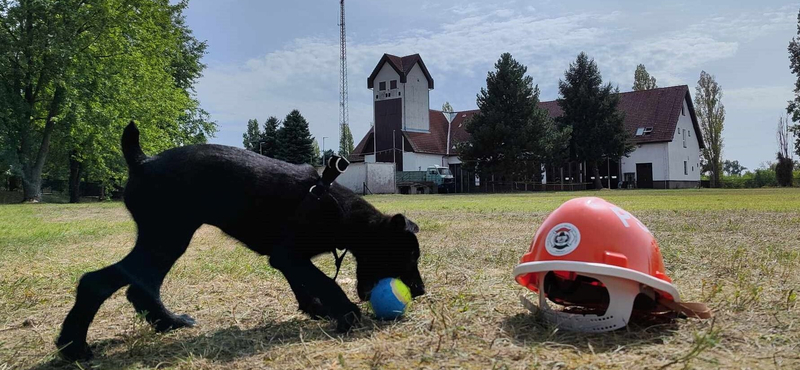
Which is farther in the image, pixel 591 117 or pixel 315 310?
pixel 591 117

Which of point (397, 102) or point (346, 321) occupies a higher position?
Result: point (397, 102)

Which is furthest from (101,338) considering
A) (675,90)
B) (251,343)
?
(675,90)

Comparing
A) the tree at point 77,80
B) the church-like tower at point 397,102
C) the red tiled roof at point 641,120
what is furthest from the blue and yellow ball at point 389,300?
the church-like tower at point 397,102

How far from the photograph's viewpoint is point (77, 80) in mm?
29828

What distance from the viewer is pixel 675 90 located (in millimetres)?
49969

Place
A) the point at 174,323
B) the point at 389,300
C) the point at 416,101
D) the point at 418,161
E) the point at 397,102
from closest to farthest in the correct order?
the point at 389,300, the point at 174,323, the point at 418,161, the point at 397,102, the point at 416,101

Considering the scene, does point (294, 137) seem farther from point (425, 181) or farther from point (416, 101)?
point (425, 181)

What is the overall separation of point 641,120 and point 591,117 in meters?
8.84

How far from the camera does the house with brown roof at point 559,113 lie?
47969 mm

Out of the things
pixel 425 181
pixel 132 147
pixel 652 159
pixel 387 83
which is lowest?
pixel 132 147

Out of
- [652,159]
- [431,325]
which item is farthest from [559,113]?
[431,325]

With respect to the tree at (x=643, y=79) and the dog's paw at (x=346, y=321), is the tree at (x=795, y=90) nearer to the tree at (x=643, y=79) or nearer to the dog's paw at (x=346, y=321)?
the tree at (x=643, y=79)

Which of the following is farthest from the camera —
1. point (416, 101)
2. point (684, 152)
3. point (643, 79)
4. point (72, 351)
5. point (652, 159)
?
point (643, 79)

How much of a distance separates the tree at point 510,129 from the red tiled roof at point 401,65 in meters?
9.57
